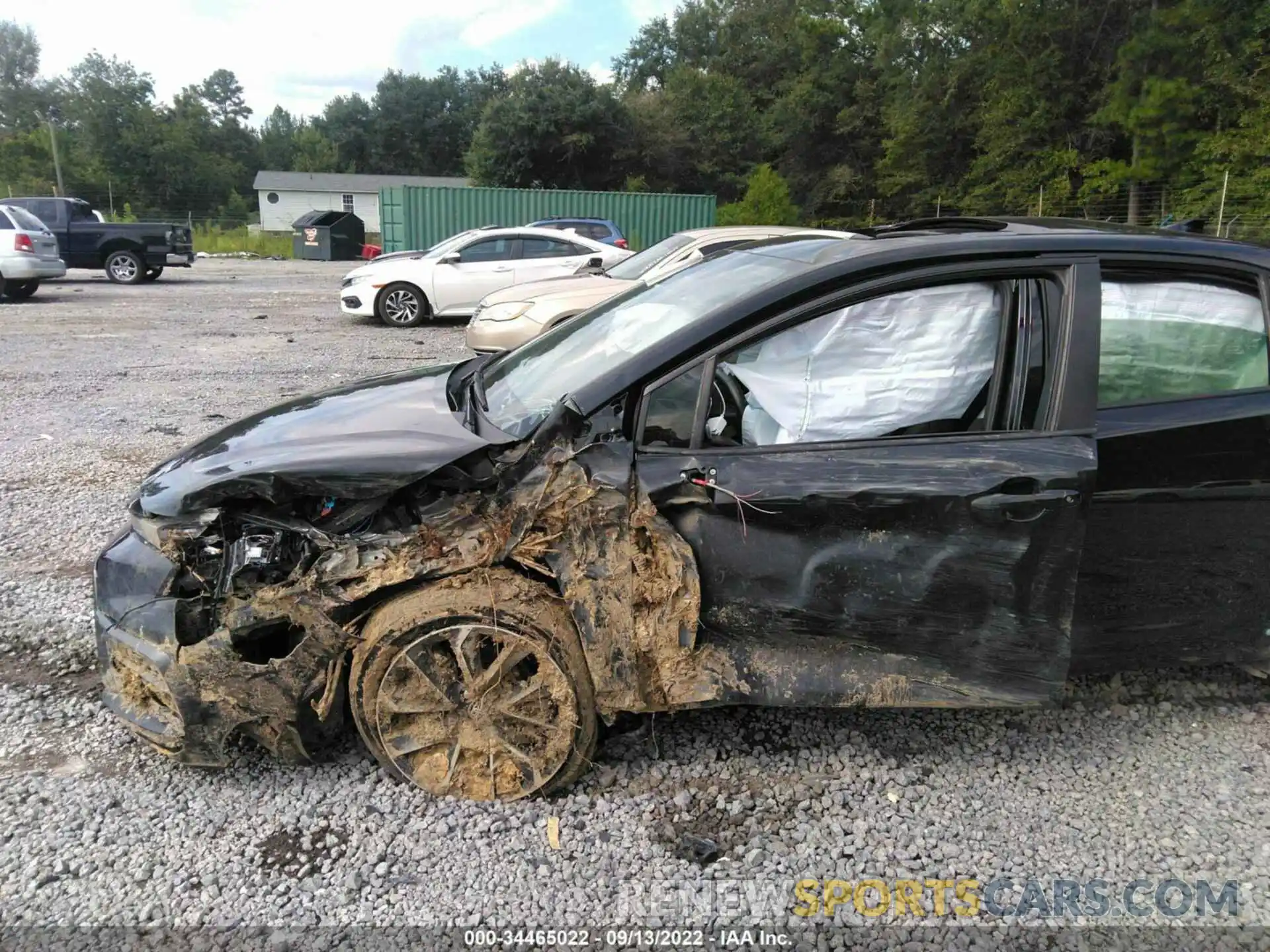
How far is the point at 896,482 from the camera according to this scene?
2512mm

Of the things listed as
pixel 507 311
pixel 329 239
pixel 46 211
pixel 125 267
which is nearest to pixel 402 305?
pixel 507 311

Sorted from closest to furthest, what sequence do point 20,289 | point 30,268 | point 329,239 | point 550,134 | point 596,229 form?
1. point 30,268
2. point 20,289
3. point 596,229
4. point 329,239
5. point 550,134

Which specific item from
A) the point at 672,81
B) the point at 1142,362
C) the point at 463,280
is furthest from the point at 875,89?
the point at 1142,362

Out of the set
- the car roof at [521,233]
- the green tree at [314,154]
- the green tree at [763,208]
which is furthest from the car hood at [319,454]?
the green tree at [314,154]

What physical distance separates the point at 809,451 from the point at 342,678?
1.56 meters

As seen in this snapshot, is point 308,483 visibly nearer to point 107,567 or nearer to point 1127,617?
point 107,567

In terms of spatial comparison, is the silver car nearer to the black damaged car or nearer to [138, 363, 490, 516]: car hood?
[138, 363, 490, 516]: car hood

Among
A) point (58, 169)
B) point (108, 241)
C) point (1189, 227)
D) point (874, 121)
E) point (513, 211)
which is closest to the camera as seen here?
point (1189, 227)

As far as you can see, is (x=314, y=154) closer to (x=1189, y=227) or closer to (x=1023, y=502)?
(x=1189, y=227)

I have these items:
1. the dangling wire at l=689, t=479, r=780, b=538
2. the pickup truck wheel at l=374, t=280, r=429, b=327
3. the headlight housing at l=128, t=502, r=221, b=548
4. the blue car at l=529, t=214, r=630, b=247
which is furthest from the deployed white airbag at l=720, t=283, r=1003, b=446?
the blue car at l=529, t=214, r=630, b=247

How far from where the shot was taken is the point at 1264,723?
3.13 m

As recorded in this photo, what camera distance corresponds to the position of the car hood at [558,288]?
931cm

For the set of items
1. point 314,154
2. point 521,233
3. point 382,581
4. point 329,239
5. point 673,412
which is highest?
point 314,154

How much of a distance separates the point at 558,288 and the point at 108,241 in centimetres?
1333
